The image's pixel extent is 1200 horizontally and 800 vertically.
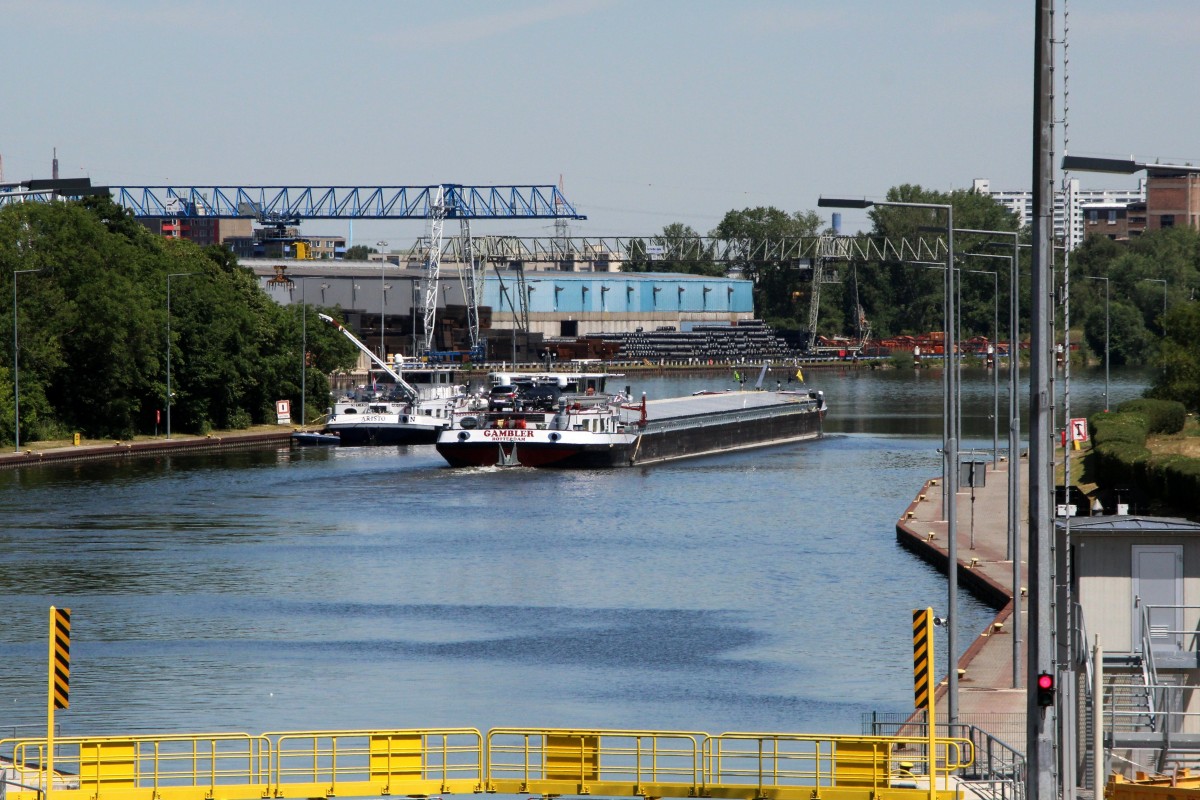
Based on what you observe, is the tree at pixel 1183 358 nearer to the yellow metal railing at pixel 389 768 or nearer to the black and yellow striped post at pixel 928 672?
the black and yellow striped post at pixel 928 672

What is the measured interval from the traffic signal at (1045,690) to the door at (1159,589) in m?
6.88

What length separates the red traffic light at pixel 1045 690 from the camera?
1421 cm

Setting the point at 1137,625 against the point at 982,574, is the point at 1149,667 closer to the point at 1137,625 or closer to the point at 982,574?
the point at 1137,625

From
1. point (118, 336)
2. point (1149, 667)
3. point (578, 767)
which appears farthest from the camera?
point (118, 336)

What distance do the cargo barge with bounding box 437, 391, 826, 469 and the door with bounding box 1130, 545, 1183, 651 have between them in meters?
51.1

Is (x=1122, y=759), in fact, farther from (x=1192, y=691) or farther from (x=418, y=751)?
(x=418, y=751)

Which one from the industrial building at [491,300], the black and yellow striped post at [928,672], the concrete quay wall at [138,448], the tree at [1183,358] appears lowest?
the concrete quay wall at [138,448]

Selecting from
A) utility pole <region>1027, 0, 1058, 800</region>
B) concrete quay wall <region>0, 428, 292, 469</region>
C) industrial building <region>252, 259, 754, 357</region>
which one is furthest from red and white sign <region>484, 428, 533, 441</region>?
industrial building <region>252, 259, 754, 357</region>

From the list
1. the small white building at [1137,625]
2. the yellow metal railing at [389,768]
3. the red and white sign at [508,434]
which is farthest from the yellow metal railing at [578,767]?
the red and white sign at [508,434]

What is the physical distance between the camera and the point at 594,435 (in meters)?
72.6

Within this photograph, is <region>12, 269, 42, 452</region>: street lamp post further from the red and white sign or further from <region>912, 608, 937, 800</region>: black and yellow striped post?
<region>912, 608, 937, 800</region>: black and yellow striped post

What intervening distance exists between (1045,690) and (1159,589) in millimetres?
7398

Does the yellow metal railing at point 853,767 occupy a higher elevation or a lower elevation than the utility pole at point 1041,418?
lower

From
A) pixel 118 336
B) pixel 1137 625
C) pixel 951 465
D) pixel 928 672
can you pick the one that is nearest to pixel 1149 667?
pixel 1137 625
